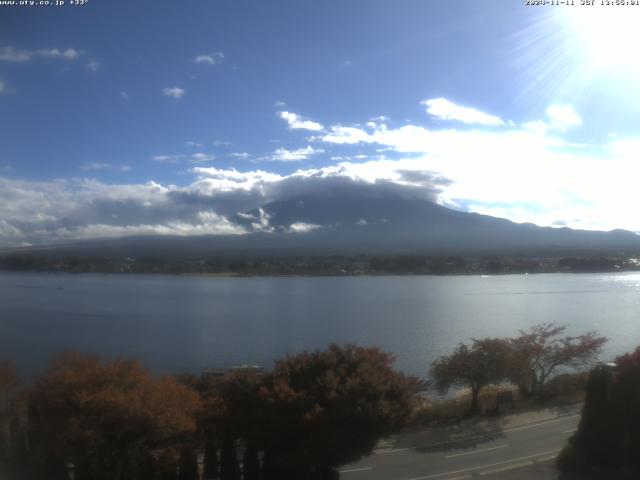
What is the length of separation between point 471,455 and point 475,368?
5195mm

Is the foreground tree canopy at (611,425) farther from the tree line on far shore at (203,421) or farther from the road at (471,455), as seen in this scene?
the tree line on far shore at (203,421)

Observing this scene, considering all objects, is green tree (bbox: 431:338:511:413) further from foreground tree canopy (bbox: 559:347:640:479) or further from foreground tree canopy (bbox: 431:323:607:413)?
foreground tree canopy (bbox: 559:347:640:479)

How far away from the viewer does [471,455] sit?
29.6ft

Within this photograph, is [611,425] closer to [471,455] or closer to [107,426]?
[471,455]

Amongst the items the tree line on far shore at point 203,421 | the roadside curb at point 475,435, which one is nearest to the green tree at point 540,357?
the roadside curb at point 475,435

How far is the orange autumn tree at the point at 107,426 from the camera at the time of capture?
665cm

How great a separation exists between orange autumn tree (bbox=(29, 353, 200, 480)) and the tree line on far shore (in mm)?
11

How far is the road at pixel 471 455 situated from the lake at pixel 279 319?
770 cm

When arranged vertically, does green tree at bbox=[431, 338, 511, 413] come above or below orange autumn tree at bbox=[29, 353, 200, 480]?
below

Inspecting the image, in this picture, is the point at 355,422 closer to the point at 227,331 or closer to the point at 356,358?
the point at 356,358

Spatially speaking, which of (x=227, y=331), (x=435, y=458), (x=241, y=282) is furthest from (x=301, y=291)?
(x=435, y=458)

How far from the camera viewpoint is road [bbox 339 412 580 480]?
8.06m

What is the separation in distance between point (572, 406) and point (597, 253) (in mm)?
66826

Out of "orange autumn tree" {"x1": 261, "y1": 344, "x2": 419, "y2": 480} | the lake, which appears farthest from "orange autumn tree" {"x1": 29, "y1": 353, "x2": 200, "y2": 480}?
the lake
